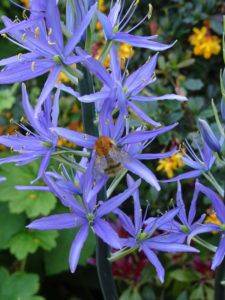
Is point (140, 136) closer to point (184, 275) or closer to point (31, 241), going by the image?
point (184, 275)

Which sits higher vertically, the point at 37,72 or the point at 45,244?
the point at 37,72

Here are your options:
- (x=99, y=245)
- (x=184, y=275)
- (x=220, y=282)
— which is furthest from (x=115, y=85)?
(x=184, y=275)

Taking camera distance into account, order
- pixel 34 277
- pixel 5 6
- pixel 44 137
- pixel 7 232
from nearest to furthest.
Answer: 1. pixel 44 137
2. pixel 34 277
3. pixel 7 232
4. pixel 5 6

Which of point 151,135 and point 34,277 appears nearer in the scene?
point 151,135

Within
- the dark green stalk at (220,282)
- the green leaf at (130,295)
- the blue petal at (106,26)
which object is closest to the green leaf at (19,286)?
the green leaf at (130,295)

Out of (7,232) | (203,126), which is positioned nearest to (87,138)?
(203,126)

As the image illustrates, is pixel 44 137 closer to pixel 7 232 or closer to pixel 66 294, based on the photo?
pixel 7 232

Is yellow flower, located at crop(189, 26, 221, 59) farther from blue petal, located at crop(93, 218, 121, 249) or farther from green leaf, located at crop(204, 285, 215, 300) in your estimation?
blue petal, located at crop(93, 218, 121, 249)
